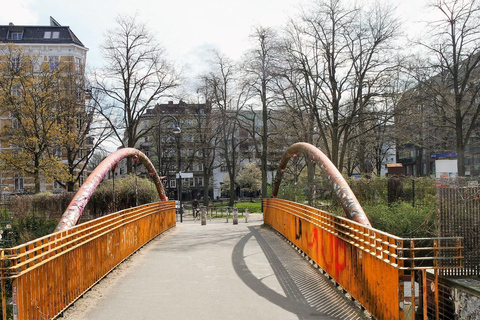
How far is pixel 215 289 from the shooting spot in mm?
7934

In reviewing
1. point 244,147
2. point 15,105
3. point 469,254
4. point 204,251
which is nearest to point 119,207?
point 204,251

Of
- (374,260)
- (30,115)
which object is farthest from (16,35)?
(374,260)

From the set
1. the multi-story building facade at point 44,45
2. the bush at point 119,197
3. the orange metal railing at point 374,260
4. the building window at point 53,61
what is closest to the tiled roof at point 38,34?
the multi-story building facade at point 44,45

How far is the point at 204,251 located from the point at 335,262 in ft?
17.1

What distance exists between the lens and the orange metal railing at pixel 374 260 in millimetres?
5121

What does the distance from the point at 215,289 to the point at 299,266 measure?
2.84 m

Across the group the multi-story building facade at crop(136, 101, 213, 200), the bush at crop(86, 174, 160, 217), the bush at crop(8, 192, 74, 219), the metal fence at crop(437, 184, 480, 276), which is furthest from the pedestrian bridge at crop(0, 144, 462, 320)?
the multi-story building facade at crop(136, 101, 213, 200)

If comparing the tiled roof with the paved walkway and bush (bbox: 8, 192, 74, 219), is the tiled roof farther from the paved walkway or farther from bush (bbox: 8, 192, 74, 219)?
the paved walkway

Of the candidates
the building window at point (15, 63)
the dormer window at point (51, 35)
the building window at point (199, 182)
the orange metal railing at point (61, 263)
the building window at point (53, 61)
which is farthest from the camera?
the building window at point (199, 182)

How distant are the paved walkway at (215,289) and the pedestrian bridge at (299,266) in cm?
6

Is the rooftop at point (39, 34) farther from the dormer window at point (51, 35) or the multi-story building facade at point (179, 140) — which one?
the multi-story building facade at point (179, 140)

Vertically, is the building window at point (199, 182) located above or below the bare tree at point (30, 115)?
below

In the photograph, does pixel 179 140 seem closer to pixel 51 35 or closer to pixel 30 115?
pixel 51 35

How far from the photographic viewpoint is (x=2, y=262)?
486 cm
